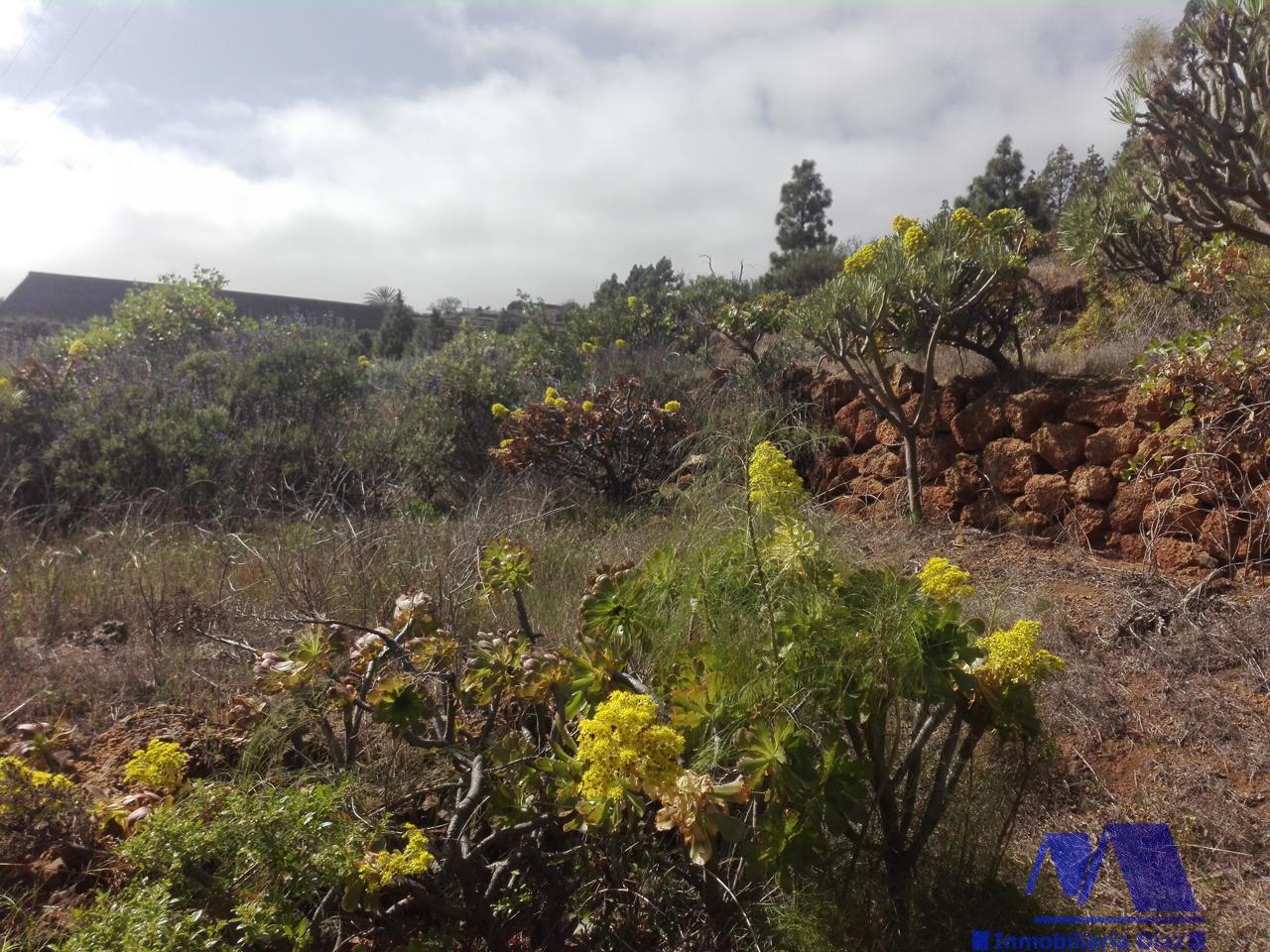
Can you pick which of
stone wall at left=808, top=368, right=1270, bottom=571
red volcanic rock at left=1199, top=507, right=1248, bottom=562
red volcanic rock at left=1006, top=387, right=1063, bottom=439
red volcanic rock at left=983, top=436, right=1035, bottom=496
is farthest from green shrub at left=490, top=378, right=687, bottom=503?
red volcanic rock at left=1199, top=507, right=1248, bottom=562

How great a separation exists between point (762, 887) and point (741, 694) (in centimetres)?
62

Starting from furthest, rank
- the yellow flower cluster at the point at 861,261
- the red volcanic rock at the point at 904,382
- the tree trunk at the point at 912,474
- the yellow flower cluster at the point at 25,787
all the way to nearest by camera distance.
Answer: the red volcanic rock at the point at 904,382, the yellow flower cluster at the point at 861,261, the tree trunk at the point at 912,474, the yellow flower cluster at the point at 25,787

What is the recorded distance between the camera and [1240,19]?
14.2 feet

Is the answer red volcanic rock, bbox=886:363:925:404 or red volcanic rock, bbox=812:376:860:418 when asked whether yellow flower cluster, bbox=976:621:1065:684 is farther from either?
red volcanic rock, bbox=812:376:860:418

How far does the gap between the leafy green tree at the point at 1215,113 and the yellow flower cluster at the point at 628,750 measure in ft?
15.6

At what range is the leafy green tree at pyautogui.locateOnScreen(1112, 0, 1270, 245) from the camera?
4.36 metres

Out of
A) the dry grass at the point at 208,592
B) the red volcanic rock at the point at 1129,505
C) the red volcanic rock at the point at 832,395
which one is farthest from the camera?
the red volcanic rock at the point at 832,395

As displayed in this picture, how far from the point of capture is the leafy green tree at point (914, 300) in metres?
5.80

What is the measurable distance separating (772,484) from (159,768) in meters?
1.75

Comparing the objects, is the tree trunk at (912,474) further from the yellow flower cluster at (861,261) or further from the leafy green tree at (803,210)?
the leafy green tree at (803,210)

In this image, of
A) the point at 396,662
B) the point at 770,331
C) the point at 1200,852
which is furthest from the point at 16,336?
the point at 1200,852

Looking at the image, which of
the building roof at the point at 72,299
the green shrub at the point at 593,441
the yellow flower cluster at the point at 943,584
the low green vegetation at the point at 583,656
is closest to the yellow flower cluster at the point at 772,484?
the low green vegetation at the point at 583,656

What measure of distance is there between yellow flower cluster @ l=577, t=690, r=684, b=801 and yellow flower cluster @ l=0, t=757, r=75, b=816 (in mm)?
1395

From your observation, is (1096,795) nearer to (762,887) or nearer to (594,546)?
(762,887)
